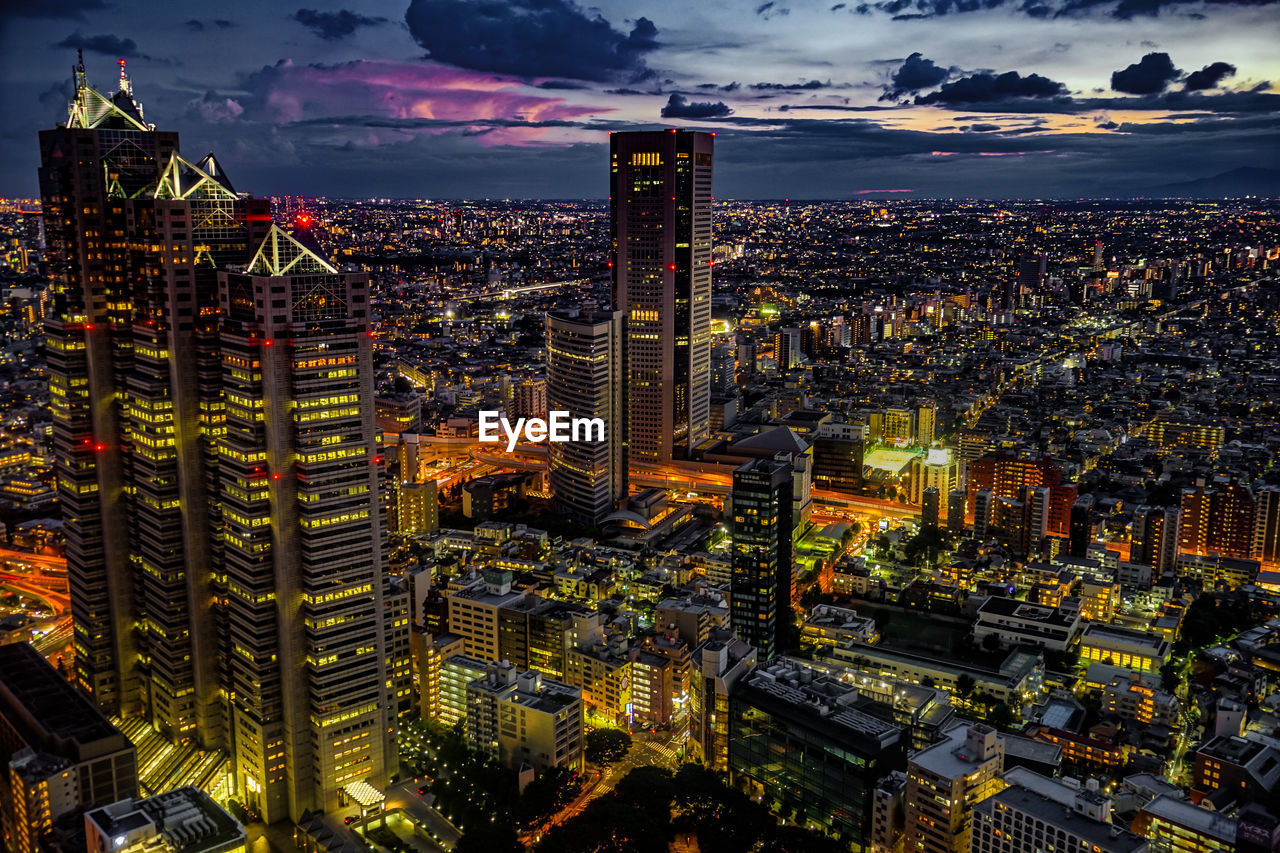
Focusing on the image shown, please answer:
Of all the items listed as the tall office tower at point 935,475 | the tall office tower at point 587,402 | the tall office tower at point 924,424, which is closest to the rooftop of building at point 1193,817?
the tall office tower at point 935,475

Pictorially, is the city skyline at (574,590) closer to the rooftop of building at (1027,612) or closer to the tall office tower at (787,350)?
the rooftop of building at (1027,612)

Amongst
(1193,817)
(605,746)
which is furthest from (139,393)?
(1193,817)

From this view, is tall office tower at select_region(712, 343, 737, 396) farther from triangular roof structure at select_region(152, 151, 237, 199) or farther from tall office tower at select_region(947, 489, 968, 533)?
triangular roof structure at select_region(152, 151, 237, 199)

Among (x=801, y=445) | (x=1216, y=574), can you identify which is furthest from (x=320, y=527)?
(x=1216, y=574)

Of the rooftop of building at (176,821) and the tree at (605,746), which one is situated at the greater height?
the rooftop of building at (176,821)

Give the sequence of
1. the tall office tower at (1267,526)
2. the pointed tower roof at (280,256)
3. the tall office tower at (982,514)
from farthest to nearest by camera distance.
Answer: the tall office tower at (982,514) < the tall office tower at (1267,526) < the pointed tower roof at (280,256)

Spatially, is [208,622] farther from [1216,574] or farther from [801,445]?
[1216,574]
